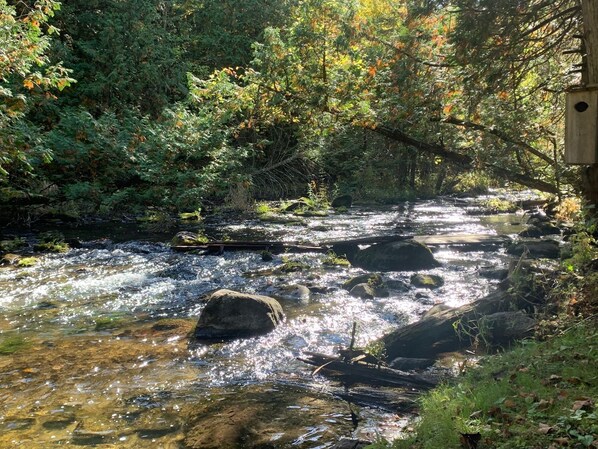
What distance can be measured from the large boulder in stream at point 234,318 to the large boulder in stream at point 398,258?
4.55 meters

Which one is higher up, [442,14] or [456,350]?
[442,14]

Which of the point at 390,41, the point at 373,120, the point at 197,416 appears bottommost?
the point at 197,416

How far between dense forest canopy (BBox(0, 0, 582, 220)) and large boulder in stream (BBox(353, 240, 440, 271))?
2.21m

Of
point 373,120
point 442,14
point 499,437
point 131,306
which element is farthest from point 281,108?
point 499,437

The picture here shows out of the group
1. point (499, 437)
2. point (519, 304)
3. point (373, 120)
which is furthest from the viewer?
point (373, 120)

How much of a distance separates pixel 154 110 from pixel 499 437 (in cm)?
2372

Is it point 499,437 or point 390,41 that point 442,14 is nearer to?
point 390,41

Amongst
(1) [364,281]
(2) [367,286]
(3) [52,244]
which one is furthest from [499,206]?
(3) [52,244]

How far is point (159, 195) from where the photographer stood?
19.1 meters

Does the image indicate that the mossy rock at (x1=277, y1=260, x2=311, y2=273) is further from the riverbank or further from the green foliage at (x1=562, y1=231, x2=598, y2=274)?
the riverbank

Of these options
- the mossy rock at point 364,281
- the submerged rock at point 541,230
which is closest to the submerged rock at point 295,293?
the mossy rock at point 364,281

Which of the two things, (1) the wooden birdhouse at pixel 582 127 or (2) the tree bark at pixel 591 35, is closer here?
(1) the wooden birdhouse at pixel 582 127

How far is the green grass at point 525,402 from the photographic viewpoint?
3.53 meters

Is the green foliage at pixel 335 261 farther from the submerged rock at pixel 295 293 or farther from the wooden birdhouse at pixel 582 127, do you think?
the wooden birdhouse at pixel 582 127
